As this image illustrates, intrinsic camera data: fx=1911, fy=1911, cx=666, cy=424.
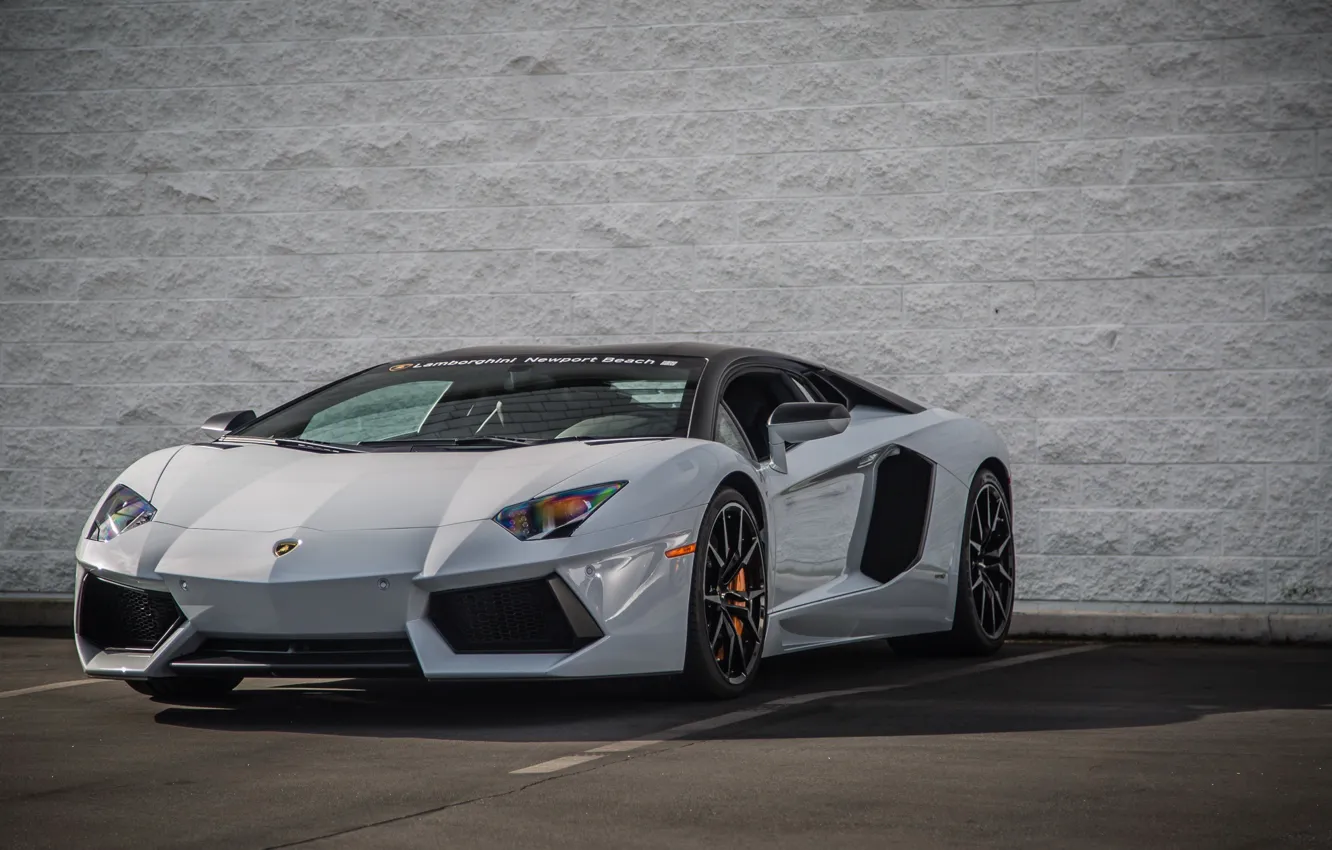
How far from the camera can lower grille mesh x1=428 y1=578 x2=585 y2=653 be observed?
556 centimetres

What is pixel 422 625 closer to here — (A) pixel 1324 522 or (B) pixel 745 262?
(B) pixel 745 262

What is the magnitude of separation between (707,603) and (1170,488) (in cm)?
383

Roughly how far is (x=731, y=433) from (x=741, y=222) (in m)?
3.13

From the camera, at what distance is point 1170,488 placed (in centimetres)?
915

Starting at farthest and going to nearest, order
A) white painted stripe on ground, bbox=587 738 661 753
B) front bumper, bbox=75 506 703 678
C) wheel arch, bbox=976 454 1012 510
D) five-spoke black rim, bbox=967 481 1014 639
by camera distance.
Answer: wheel arch, bbox=976 454 1012 510 < five-spoke black rim, bbox=967 481 1014 639 < front bumper, bbox=75 506 703 678 < white painted stripe on ground, bbox=587 738 661 753

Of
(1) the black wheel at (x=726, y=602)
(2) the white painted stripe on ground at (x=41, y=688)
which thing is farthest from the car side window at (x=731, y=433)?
(2) the white painted stripe on ground at (x=41, y=688)

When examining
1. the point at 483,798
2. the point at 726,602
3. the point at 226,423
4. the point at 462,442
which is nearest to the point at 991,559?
the point at 726,602

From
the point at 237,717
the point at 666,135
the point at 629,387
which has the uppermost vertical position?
the point at 666,135

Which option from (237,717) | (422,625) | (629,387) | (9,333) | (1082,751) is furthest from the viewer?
(9,333)

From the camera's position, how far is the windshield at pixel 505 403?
6.50 meters

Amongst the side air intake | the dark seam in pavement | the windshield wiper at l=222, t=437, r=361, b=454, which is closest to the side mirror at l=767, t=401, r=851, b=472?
the side air intake

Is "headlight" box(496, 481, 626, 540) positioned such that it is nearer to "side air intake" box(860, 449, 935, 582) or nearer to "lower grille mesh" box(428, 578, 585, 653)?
"lower grille mesh" box(428, 578, 585, 653)

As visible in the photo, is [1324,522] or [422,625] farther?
[1324,522]

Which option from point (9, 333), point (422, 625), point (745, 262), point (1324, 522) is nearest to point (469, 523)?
point (422, 625)
